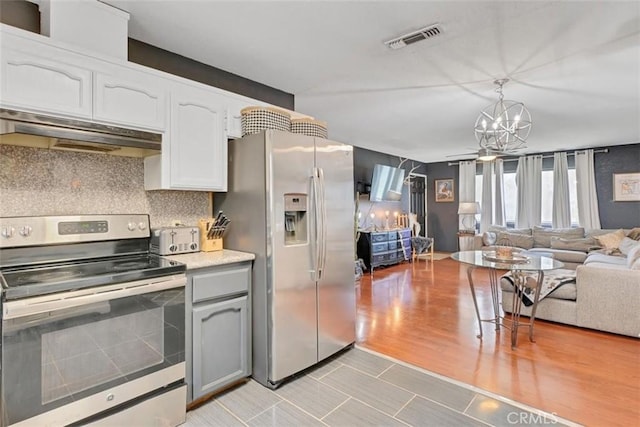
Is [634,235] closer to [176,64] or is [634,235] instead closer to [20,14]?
[176,64]

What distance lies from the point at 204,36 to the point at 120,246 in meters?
1.57

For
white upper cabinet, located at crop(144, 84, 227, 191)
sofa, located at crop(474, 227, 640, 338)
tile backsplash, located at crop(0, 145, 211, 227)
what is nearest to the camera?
tile backsplash, located at crop(0, 145, 211, 227)

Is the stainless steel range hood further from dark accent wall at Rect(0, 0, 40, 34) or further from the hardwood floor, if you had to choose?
the hardwood floor

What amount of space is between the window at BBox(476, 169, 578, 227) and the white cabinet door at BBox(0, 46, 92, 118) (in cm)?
847

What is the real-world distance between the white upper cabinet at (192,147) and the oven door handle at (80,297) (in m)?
0.69

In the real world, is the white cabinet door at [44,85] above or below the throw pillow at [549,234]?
above

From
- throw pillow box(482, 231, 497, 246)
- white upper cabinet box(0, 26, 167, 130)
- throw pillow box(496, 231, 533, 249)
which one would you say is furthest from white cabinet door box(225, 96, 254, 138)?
throw pillow box(482, 231, 497, 246)

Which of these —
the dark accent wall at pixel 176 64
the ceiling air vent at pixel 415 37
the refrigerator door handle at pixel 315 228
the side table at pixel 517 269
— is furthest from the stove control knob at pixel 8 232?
the side table at pixel 517 269

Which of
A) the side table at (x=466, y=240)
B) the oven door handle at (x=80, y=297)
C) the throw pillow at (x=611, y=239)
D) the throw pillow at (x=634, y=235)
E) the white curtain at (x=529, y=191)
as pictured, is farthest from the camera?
the side table at (x=466, y=240)

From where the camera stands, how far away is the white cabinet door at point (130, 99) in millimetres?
1881

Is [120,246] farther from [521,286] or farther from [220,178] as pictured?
[521,286]

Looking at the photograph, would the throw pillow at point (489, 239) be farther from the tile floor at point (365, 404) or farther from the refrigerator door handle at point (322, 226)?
the refrigerator door handle at point (322, 226)

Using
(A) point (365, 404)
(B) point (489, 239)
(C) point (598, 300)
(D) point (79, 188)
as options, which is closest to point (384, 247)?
(B) point (489, 239)

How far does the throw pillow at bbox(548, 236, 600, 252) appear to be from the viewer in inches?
237
